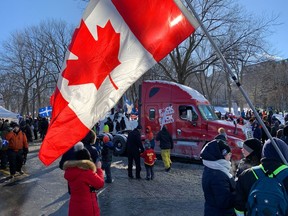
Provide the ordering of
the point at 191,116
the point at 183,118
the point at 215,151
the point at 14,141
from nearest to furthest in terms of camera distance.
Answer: the point at 215,151, the point at 14,141, the point at 191,116, the point at 183,118

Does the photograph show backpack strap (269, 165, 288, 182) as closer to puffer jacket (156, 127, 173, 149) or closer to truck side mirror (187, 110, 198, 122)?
puffer jacket (156, 127, 173, 149)

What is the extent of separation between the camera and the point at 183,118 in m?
14.3

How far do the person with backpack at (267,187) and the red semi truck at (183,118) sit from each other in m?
10.2

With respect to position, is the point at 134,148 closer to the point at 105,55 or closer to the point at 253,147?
the point at 105,55

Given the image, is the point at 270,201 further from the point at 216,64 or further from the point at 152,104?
the point at 216,64

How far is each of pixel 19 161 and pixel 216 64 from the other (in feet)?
65.4

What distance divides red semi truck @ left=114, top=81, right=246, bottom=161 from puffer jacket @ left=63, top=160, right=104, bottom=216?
9.20 m

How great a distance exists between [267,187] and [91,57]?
2.46m

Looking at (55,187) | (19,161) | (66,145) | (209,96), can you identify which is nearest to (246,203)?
(66,145)

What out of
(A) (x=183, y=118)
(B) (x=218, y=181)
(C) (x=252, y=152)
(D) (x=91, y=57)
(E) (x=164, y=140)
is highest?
(D) (x=91, y=57)

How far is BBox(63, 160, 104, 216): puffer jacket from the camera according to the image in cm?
458

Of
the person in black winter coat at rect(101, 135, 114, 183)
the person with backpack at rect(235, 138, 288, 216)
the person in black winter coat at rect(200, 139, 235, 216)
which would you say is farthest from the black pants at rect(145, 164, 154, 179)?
the person with backpack at rect(235, 138, 288, 216)

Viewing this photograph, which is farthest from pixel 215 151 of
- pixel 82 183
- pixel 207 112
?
pixel 207 112

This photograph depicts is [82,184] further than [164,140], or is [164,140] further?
[164,140]
